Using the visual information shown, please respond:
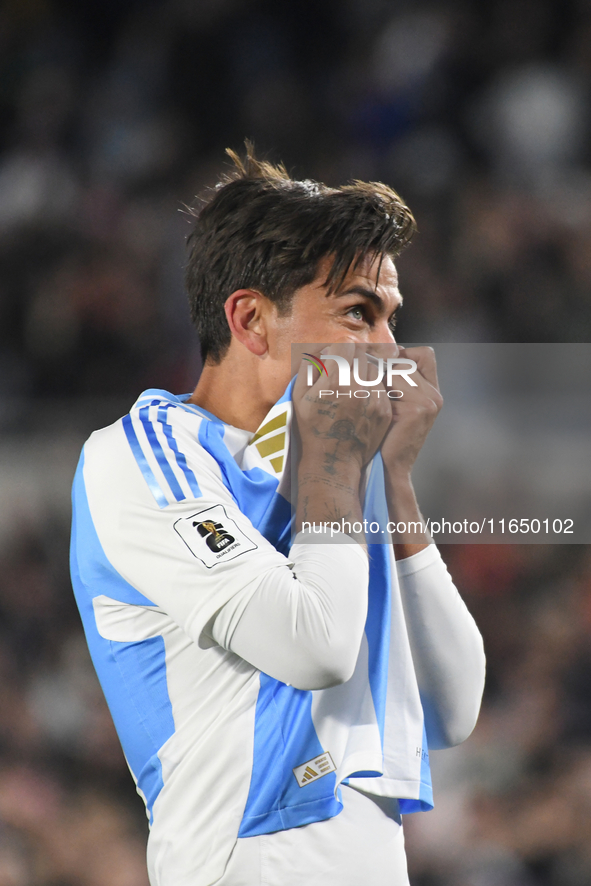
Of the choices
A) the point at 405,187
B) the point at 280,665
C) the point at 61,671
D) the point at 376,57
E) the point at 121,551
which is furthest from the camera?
the point at 376,57

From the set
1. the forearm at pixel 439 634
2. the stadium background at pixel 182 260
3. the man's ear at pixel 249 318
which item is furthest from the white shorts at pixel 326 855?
the stadium background at pixel 182 260

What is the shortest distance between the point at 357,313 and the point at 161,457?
0.39 meters

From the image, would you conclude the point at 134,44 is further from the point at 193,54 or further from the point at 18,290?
the point at 18,290

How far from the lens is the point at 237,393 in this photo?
1.30 meters

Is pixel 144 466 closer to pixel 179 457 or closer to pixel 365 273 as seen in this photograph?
pixel 179 457

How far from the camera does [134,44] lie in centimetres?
373

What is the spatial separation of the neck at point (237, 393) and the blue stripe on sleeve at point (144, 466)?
0.20 meters

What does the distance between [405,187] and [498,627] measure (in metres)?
1.88

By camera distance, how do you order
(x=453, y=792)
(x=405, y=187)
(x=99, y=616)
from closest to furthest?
(x=99, y=616) < (x=453, y=792) < (x=405, y=187)

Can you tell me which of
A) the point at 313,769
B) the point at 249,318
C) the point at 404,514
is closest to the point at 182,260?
the point at 249,318

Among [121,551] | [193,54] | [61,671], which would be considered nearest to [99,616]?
[121,551]

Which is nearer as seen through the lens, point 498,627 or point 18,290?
point 498,627

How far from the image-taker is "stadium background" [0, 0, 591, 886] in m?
2.82

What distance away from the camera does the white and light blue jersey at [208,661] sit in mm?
1009
